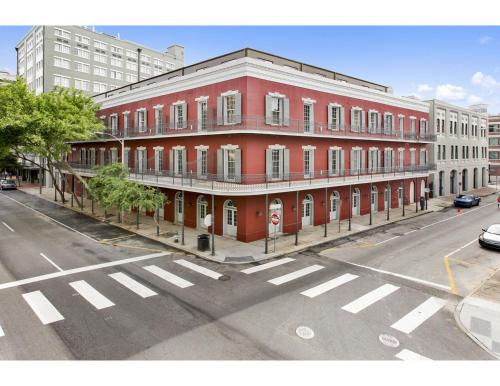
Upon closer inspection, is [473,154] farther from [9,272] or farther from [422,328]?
[9,272]

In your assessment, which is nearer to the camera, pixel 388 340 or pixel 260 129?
pixel 388 340

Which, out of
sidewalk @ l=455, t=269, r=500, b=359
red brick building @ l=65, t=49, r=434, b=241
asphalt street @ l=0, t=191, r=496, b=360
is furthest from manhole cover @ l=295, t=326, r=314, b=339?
red brick building @ l=65, t=49, r=434, b=241

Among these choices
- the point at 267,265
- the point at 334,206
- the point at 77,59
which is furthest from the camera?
the point at 77,59

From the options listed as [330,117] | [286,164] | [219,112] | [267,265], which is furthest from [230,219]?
[330,117]

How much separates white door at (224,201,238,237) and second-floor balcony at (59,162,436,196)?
68.5 inches

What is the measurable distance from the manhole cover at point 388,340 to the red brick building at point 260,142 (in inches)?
385

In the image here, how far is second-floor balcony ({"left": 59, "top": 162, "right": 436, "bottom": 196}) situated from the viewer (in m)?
19.1

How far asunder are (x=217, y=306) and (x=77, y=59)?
186 feet

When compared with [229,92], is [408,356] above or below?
below

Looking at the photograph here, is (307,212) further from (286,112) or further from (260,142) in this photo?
(286,112)

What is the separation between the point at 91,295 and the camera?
496 inches

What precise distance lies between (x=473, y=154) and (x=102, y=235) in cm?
5228

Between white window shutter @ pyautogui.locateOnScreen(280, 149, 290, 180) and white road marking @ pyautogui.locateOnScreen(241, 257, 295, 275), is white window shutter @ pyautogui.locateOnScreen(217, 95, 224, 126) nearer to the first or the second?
white window shutter @ pyautogui.locateOnScreen(280, 149, 290, 180)

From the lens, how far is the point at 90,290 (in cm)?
1305
